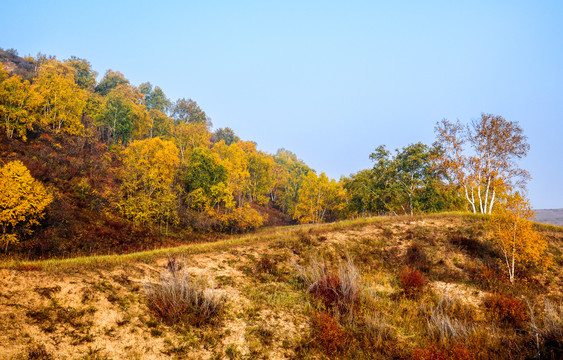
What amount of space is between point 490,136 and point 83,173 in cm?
5586

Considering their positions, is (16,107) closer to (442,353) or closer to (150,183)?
(150,183)

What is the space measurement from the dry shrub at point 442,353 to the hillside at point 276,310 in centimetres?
5

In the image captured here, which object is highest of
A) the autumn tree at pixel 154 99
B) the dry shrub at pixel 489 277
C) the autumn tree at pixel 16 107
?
the autumn tree at pixel 154 99

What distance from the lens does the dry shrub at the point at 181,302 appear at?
8.09 metres

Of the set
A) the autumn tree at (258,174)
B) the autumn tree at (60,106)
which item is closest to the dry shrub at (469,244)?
the autumn tree at (258,174)

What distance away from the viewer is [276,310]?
9898 millimetres

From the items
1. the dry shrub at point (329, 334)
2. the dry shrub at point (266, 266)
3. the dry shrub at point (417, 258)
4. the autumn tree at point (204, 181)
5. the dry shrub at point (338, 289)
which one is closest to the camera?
the dry shrub at point (329, 334)

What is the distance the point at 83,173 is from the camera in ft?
124

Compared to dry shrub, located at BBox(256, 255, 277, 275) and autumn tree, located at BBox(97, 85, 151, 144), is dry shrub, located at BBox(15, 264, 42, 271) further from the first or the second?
autumn tree, located at BBox(97, 85, 151, 144)

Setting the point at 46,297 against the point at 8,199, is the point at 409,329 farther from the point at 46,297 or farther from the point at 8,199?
the point at 8,199

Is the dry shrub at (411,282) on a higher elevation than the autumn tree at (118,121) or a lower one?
lower

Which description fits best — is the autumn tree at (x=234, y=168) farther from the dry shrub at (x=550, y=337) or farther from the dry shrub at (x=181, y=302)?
the dry shrub at (x=550, y=337)

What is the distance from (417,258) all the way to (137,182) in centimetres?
3731

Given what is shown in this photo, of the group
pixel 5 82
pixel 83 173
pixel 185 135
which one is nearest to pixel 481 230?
pixel 83 173
